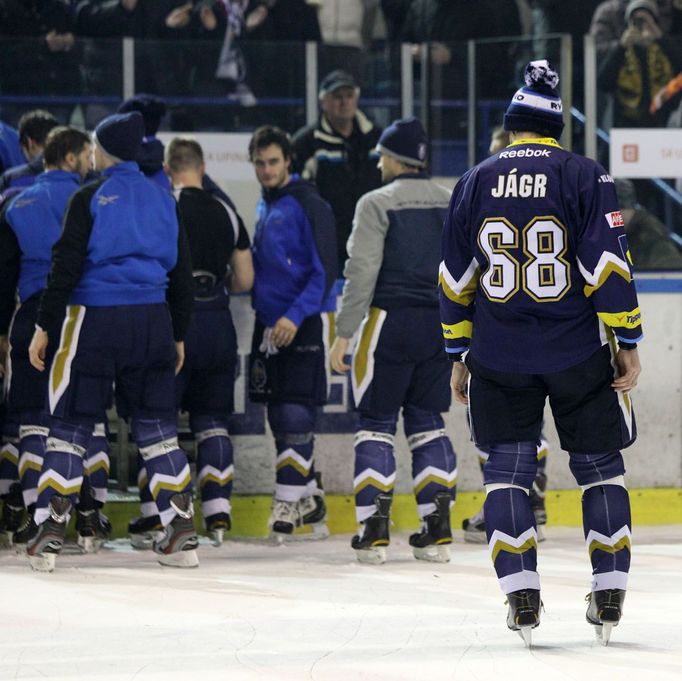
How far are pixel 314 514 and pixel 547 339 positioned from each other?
2.74 metres

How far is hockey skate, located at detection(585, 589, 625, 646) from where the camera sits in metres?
4.43

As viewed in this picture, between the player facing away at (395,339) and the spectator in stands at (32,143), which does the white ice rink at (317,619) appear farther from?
the spectator in stands at (32,143)

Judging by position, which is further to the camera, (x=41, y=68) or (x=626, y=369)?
(x=41, y=68)

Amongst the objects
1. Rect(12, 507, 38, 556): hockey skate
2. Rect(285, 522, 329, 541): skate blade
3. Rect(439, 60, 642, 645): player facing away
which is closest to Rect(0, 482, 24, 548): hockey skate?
Rect(12, 507, 38, 556): hockey skate

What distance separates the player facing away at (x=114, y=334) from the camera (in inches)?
234

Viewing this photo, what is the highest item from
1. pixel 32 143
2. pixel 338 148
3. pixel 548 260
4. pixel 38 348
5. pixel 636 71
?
pixel 636 71

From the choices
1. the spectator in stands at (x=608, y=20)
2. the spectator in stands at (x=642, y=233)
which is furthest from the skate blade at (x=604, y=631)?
the spectator in stands at (x=608, y=20)

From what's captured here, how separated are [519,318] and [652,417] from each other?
3.10m

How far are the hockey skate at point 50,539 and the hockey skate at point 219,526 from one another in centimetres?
84

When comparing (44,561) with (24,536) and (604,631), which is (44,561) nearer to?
(24,536)

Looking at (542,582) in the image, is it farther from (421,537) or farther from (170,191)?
(170,191)

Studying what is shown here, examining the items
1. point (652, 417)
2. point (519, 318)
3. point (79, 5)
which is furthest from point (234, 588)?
point (79, 5)

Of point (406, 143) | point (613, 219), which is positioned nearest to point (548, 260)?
→ point (613, 219)

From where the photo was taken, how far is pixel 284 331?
265 inches
